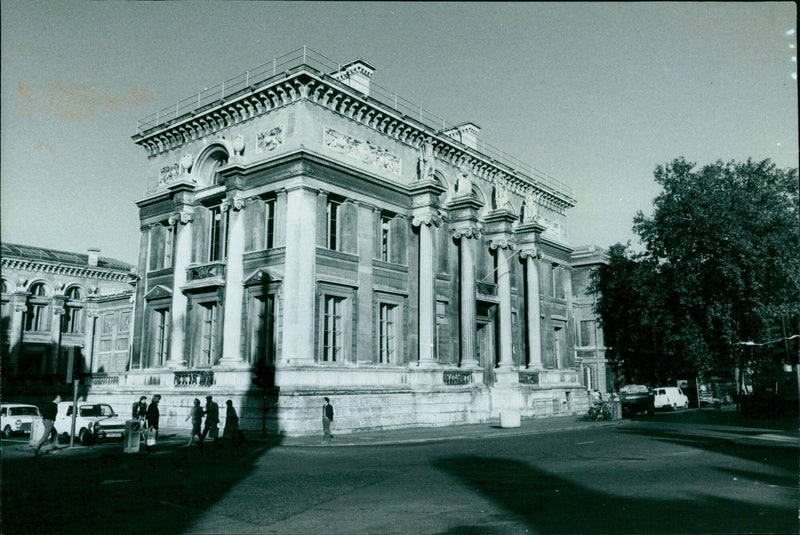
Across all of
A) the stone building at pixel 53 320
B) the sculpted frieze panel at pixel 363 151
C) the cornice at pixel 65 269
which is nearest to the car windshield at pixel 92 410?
the sculpted frieze panel at pixel 363 151

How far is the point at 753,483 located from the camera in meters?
12.0

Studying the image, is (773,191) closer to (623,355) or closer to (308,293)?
(623,355)

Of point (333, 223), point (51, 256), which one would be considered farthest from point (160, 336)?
point (51, 256)

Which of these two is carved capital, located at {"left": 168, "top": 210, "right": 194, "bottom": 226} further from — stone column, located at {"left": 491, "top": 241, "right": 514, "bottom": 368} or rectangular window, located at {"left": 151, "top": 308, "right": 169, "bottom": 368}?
stone column, located at {"left": 491, "top": 241, "right": 514, "bottom": 368}

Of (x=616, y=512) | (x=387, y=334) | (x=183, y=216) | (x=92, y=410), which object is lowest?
(x=616, y=512)

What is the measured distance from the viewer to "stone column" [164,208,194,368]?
29141 mm

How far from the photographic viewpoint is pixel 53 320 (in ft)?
166

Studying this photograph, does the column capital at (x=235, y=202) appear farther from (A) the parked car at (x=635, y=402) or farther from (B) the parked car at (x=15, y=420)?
(A) the parked car at (x=635, y=402)

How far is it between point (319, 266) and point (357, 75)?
433 inches

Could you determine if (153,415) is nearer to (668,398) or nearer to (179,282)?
(179,282)

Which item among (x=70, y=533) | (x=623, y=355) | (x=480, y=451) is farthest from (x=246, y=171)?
(x=623, y=355)

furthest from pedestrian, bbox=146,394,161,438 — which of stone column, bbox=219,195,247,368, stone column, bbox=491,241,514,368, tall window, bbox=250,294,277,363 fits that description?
stone column, bbox=491,241,514,368

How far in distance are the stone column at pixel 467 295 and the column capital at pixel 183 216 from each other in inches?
517

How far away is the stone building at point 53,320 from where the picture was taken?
4794 centimetres
